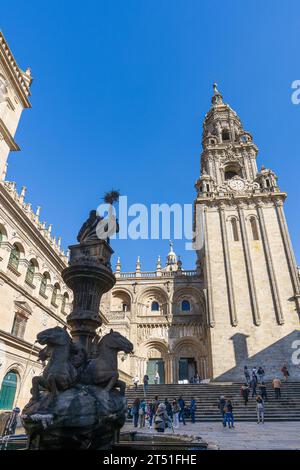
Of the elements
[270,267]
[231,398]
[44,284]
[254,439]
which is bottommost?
[254,439]

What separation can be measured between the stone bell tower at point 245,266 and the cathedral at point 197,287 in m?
0.09

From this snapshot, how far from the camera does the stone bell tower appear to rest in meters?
26.2

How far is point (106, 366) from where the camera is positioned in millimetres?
6297

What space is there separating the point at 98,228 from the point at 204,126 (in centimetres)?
4234

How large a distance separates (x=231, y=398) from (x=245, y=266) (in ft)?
47.1

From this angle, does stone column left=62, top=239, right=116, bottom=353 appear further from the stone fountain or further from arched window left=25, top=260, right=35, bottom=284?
arched window left=25, top=260, right=35, bottom=284

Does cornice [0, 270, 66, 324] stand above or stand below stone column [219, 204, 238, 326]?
below

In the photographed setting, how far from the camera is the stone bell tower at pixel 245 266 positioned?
26172 mm

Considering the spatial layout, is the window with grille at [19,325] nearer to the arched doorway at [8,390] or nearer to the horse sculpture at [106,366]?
the arched doorway at [8,390]

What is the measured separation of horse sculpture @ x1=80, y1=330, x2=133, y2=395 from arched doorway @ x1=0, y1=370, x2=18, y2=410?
13.2 meters

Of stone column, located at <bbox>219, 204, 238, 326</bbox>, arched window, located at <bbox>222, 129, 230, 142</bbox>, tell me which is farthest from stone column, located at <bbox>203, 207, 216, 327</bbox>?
arched window, located at <bbox>222, 129, 230, 142</bbox>

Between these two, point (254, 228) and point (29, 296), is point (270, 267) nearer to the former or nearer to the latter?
point (254, 228)

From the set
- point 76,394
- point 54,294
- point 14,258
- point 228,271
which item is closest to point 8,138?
point 14,258

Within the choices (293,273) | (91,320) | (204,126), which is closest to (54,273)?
(91,320)
